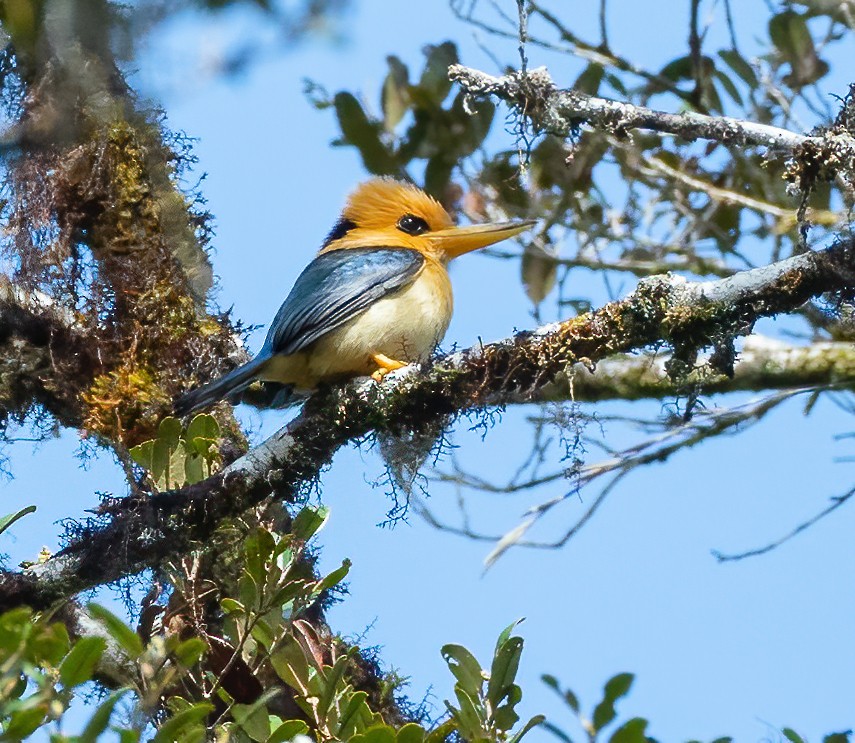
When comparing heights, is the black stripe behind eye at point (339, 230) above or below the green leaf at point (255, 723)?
above

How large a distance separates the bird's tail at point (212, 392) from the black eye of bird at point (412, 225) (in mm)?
1648

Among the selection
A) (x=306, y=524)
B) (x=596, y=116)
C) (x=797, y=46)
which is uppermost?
(x=797, y=46)

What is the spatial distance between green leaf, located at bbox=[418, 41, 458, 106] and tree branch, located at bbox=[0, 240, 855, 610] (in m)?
3.12

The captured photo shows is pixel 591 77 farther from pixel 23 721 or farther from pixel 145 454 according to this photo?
pixel 23 721

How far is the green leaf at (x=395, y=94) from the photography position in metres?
6.98

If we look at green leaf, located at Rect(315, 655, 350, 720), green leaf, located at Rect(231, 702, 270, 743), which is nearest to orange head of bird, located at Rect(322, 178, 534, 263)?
green leaf, located at Rect(315, 655, 350, 720)

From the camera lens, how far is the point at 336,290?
5.19m

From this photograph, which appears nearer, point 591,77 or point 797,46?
point 591,77

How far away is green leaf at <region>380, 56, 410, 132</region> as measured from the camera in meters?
6.98

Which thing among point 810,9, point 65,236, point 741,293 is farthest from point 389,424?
point 810,9

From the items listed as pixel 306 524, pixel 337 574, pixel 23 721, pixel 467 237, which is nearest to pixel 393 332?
pixel 467 237

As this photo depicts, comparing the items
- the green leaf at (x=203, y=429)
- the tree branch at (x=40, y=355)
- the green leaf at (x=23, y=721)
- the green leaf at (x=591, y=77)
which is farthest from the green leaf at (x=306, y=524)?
the green leaf at (x=591, y=77)

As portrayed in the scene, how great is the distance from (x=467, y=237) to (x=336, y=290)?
100cm

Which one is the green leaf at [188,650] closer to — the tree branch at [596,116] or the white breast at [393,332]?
the white breast at [393,332]
